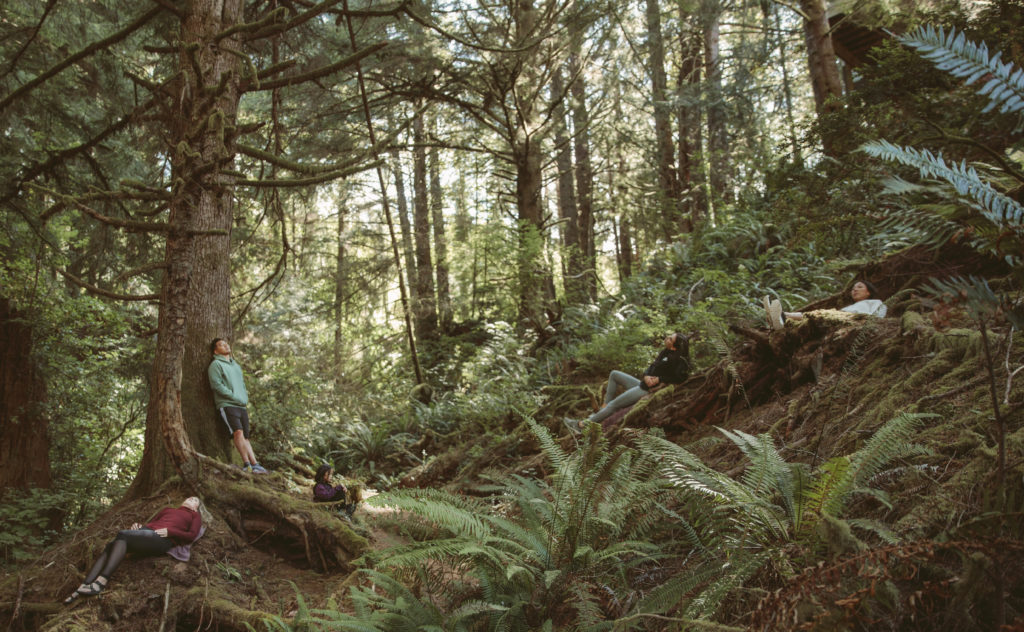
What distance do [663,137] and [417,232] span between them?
7.39 meters

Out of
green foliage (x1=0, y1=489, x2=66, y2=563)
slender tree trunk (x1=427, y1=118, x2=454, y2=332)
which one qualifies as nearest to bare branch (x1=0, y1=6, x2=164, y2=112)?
green foliage (x1=0, y1=489, x2=66, y2=563)

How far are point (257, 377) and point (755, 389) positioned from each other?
8.55 metres

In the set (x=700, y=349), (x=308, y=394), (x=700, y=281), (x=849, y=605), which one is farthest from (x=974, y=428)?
(x=308, y=394)

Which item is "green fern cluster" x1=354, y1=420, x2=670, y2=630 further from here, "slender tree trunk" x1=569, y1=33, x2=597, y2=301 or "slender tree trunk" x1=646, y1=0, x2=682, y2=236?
"slender tree trunk" x1=646, y1=0, x2=682, y2=236

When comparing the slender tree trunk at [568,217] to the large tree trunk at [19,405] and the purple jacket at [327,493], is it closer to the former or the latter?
the purple jacket at [327,493]

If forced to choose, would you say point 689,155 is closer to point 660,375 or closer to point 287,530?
point 660,375

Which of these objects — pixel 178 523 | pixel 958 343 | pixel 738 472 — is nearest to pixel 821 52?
pixel 958 343

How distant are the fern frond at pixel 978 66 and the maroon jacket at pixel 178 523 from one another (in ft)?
16.8

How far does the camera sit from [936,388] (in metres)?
3.33

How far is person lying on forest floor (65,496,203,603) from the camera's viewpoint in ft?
13.3

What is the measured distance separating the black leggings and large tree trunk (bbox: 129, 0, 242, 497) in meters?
0.69

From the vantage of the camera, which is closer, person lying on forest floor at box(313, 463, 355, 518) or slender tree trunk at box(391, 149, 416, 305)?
person lying on forest floor at box(313, 463, 355, 518)

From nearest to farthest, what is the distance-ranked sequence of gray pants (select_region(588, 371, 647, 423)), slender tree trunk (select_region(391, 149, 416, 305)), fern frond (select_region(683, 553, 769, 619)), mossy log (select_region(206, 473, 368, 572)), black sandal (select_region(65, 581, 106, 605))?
fern frond (select_region(683, 553, 769, 619)) → black sandal (select_region(65, 581, 106, 605)) → mossy log (select_region(206, 473, 368, 572)) → gray pants (select_region(588, 371, 647, 423)) → slender tree trunk (select_region(391, 149, 416, 305))

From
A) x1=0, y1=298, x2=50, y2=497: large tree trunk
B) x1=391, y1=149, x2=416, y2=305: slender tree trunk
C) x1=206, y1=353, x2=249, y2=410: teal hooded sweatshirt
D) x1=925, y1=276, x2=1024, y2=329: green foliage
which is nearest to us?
x1=925, y1=276, x2=1024, y2=329: green foliage
